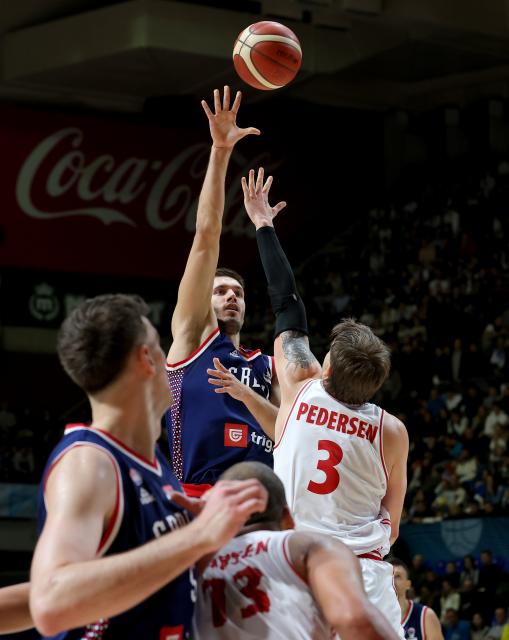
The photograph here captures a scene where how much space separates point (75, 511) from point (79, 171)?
21242mm

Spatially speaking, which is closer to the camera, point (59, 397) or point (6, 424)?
point (6, 424)

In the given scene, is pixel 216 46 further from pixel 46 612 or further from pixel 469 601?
pixel 46 612

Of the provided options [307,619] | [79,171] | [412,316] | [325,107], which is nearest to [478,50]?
[325,107]

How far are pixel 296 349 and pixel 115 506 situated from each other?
262cm

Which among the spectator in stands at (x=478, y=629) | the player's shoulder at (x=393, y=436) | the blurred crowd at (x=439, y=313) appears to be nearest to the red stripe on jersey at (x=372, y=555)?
the player's shoulder at (x=393, y=436)

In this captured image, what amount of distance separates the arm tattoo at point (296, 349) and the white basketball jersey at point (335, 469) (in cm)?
22

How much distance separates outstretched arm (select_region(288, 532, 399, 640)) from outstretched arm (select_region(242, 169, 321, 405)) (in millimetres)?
2354

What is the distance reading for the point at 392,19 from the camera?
20734mm

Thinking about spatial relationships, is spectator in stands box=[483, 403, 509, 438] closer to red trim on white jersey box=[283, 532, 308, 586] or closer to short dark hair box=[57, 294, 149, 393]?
red trim on white jersey box=[283, 532, 308, 586]

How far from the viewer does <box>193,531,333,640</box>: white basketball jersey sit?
3.19 metres

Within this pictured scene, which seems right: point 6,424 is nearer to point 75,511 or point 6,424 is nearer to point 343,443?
point 343,443

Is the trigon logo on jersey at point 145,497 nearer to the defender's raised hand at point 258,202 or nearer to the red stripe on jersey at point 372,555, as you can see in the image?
the red stripe on jersey at point 372,555

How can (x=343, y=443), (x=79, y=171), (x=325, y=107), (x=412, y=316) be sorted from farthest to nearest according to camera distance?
(x=325, y=107), (x=79, y=171), (x=412, y=316), (x=343, y=443)

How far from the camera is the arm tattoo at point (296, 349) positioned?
548 centimetres
